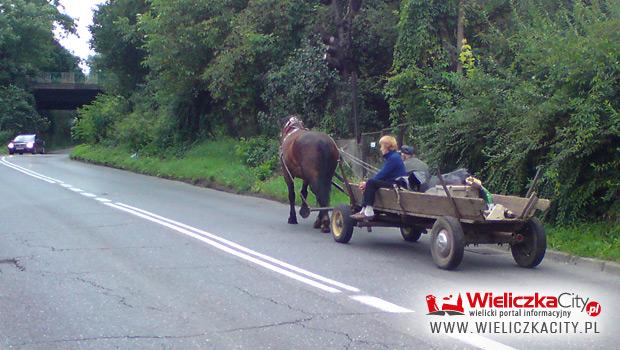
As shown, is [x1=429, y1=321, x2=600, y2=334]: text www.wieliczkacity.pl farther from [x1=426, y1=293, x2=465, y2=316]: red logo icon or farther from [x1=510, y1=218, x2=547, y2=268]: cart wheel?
[x1=510, y1=218, x2=547, y2=268]: cart wheel

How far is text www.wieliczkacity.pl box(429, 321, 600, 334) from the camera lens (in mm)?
7395

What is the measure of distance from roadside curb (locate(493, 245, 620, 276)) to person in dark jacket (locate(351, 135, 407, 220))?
2.39m

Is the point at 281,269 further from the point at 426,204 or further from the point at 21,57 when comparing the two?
the point at 21,57

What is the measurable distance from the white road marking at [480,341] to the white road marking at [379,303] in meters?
0.98

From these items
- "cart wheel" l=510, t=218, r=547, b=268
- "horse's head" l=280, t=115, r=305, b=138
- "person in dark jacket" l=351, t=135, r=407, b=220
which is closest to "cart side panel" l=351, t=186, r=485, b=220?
"person in dark jacket" l=351, t=135, r=407, b=220

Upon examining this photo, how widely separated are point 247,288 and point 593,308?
3704 mm

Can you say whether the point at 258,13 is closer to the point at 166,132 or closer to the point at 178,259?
the point at 166,132

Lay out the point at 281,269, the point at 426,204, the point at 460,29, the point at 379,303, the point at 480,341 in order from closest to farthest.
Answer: the point at 480,341 < the point at 379,303 < the point at 281,269 < the point at 426,204 < the point at 460,29

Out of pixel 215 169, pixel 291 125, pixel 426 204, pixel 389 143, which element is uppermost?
→ pixel 291 125

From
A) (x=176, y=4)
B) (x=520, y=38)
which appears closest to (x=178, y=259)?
(x=520, y=38)

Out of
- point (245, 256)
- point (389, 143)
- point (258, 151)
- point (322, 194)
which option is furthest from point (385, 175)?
point (258, 151)

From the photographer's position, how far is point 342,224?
12.7 metres

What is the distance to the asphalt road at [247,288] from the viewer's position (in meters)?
7.26

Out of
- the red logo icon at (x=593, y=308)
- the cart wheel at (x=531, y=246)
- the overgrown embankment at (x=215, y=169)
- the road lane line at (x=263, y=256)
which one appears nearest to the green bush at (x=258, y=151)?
the overgrown embankment at (x=215, y=169)
